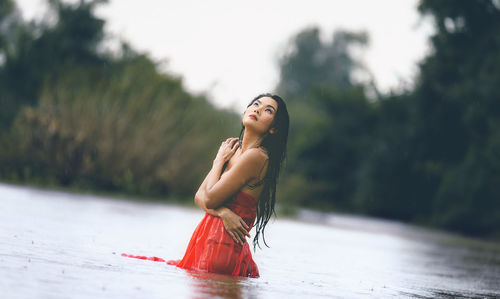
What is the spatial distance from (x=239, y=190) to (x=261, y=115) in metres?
0.60

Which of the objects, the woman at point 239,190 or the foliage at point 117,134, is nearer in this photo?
the woman at point 239,190

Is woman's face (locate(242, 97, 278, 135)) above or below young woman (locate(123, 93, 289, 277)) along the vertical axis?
above

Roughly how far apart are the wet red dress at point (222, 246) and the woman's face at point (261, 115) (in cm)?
52

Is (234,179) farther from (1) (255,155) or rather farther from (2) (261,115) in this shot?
(2) (261,115)

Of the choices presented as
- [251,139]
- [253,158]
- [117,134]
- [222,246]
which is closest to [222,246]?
[222,246]

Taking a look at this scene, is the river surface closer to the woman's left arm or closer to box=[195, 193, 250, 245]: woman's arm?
box=[195, 193, 250, 245]: woman's arm

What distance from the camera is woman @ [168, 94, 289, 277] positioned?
5828mm

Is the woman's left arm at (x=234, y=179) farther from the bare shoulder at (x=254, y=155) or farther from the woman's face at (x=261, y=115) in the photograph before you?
the woman's face at (x=261, y=115)

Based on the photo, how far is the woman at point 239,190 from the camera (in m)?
5.83

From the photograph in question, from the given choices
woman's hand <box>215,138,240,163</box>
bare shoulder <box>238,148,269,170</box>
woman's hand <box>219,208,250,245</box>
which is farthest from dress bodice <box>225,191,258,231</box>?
woman's hand <box>215,138,240,163</box>

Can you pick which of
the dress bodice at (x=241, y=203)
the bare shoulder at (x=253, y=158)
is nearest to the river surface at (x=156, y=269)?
the dress bodice at (x=241, y=203)

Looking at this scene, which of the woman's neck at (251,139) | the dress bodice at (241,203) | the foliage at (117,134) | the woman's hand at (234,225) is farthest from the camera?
the foliage at (117,134)

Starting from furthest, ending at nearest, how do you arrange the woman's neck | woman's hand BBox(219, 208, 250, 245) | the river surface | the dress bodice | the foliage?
1. the foliage
2. the woman's neck
3. the dress bodice
4. woman's hand BBox(219, 208, 250, 245)
5. the river surface

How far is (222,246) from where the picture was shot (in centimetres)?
590
